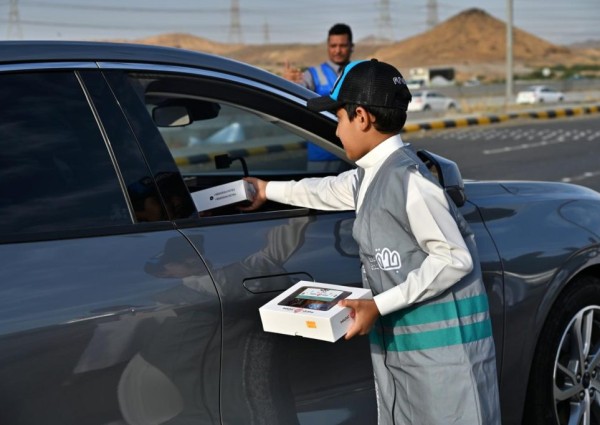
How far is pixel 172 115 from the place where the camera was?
132 inches

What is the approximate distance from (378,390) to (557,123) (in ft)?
72.0

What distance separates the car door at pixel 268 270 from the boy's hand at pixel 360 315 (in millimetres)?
272

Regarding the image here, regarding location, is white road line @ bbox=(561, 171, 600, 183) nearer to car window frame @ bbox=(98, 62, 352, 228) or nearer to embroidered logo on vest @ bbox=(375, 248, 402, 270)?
car window frame @ bbox=(98, 62, 352, 228)

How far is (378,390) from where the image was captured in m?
2.57

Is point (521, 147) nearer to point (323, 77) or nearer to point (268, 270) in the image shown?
point (323, 77)

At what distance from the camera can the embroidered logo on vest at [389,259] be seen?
7.80 feet

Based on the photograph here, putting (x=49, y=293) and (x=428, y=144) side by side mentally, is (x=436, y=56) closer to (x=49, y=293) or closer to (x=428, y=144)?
(x=428, y=144)

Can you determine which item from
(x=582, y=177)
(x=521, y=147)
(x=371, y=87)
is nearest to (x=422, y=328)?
(x=371, y=87)

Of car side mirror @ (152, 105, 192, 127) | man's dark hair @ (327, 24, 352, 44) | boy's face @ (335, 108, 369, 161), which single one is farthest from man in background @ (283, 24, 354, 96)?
boy's face @ (335, 108, 369, 161)

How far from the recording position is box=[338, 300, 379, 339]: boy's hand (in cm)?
229

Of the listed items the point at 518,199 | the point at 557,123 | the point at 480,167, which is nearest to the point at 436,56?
the point at 557,123

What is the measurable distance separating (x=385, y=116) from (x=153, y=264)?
2.43 ft

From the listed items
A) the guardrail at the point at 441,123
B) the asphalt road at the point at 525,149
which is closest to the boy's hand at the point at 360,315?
the asphalt road at the point at 525,149

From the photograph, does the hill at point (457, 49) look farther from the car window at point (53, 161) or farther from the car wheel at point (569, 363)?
the car window at point (53, 161)
